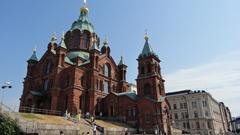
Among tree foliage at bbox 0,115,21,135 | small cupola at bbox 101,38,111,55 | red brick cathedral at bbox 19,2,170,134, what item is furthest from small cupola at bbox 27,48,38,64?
tree foliage at bbox 0,115,21,135

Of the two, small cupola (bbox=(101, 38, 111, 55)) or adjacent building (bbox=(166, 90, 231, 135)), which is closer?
small cupola (bbox=(101, 38, 111, 55))

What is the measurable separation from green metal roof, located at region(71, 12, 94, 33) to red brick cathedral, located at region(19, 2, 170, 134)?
8631 mm

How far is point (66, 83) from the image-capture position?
4384 cm

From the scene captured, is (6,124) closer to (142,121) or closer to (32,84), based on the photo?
(142,121)

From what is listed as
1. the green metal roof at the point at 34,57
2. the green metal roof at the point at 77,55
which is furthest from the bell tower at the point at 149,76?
the green metal roof at the point at 34,57

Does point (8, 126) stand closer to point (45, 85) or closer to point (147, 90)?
point (45, 85)

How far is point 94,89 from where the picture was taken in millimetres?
44875

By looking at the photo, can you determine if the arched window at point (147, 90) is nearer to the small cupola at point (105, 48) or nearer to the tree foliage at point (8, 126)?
the small cupola at point (105, 48)

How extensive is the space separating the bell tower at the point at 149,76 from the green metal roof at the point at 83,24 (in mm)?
20495

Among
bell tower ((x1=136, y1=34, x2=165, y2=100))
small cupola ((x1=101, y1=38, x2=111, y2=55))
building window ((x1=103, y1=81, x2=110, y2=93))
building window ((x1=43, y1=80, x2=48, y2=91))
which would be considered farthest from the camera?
small cupola ((x1=101, y1=38, x2=111, y2=55))

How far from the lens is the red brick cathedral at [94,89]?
41.2 metres

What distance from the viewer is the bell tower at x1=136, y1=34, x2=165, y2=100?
43594 mm

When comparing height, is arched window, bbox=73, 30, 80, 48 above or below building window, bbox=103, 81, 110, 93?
above

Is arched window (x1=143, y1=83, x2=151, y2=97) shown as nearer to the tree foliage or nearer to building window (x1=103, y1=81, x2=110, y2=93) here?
building window (x1=103, y1=81, x2=110, y2=93)
